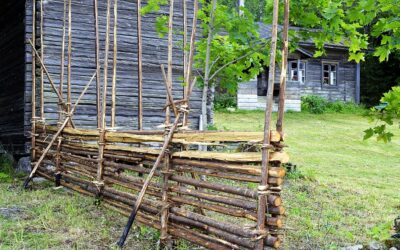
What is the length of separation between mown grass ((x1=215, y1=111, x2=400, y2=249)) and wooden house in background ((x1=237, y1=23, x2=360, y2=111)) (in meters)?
4.01

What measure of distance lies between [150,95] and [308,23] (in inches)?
215

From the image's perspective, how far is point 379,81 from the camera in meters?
30.6

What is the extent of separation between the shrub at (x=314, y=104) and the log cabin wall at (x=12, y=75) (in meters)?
17.6

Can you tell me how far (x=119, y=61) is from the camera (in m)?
11.1

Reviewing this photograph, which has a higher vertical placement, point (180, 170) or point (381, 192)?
point (180, 170)

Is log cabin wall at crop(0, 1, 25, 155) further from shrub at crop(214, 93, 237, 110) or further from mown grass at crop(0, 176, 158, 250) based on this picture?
shrub at crop(214, 93, 237, 110)

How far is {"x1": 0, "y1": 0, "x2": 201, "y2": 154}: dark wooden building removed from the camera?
33.7 ft

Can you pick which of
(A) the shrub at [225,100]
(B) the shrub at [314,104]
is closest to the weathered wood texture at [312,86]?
(A) the shrub at [225,100]

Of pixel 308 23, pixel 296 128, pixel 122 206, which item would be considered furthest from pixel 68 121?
pixel 296 128

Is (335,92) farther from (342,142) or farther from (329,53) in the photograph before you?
(342,142)

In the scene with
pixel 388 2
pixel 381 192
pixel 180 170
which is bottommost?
pixel 381 192

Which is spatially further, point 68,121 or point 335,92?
point 335,92

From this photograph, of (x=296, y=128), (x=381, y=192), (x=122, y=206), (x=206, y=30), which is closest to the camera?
(x=122, y=206)

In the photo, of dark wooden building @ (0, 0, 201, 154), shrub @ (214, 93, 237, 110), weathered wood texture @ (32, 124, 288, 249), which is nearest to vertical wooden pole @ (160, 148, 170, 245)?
weathered wood texture @ (32, 124, 288, 249)
